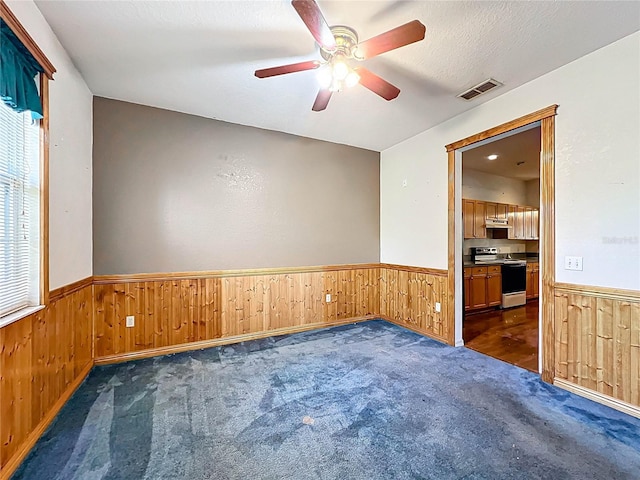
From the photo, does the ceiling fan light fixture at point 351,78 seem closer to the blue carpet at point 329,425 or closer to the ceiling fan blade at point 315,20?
the ceiling fan blade at point 315,20

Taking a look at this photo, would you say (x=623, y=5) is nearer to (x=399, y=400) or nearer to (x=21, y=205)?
(x=399, y=400)

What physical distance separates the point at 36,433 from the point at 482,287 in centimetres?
569

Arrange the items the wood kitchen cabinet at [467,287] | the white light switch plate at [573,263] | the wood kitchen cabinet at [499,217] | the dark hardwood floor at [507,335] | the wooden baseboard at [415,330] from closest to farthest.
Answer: the white light switch plate at [573,263]
the dark hardwood floor at [507,335]
the wooden baseboard at [415,330]
the wood kitchen cabinet at [467,287]
the wood kitchen cabinet at [499,217]

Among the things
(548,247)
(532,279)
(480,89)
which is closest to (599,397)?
(548,247)

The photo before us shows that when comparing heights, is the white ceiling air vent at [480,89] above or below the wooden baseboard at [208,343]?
above

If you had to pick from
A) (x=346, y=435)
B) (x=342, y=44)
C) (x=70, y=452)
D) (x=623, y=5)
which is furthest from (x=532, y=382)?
(x=70, y=452)

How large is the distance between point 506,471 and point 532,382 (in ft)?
4.28

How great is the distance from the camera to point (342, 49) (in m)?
1.93

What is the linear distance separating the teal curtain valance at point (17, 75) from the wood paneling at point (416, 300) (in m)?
3.93

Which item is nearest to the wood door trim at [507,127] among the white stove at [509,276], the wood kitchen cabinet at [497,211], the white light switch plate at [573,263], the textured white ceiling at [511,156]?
the textured white ceiling at [511,156]

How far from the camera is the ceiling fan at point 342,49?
5.03 ft

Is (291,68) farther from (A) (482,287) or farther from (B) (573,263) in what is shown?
(A) (482,287)

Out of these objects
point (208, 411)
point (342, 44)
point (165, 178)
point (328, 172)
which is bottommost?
point (208, 411)

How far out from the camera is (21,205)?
173 cm
